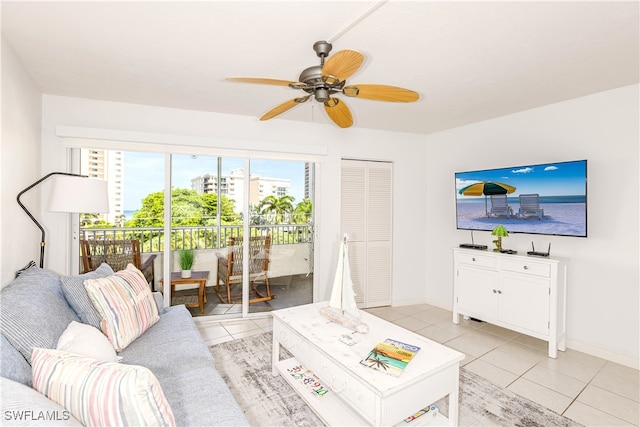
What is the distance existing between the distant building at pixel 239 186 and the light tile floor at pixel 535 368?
4.73 ft

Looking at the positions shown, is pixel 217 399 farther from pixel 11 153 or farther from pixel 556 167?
pixel 556 167

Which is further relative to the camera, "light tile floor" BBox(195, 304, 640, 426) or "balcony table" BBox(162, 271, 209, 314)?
"balcony table" BBox(162, 271, 209, 314)

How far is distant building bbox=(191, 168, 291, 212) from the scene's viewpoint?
3.68 m

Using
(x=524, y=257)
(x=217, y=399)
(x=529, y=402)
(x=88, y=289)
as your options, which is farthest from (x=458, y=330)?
(x=88, y=289)

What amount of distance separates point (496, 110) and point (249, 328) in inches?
138

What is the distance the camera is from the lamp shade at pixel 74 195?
2.27 meters

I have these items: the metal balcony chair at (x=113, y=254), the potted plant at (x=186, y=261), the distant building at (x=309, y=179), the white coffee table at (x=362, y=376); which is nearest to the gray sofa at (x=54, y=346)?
the white coffee table at (x=362, y=376)

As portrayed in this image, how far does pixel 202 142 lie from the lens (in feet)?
11.6

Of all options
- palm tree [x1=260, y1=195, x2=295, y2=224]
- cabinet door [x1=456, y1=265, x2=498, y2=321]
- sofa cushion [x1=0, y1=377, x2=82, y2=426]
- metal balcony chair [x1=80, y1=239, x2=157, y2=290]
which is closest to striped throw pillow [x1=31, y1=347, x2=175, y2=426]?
sofa cushion [x1=0, y1=377, x2=82, y2=426]

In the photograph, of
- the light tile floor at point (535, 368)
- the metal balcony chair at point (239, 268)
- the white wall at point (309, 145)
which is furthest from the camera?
the metal balcony chair at point (239, 268)

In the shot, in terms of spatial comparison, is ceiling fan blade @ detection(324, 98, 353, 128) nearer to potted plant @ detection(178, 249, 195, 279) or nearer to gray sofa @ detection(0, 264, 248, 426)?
gray sofa @ detection(0, 264, 248, 426)

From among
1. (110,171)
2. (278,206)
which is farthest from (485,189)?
(110,171)

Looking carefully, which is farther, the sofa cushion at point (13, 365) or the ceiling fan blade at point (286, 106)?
the ceiling fan blade at point (286, 106)

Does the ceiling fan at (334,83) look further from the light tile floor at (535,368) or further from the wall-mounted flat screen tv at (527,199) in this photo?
the light tile floor at (535,368)
